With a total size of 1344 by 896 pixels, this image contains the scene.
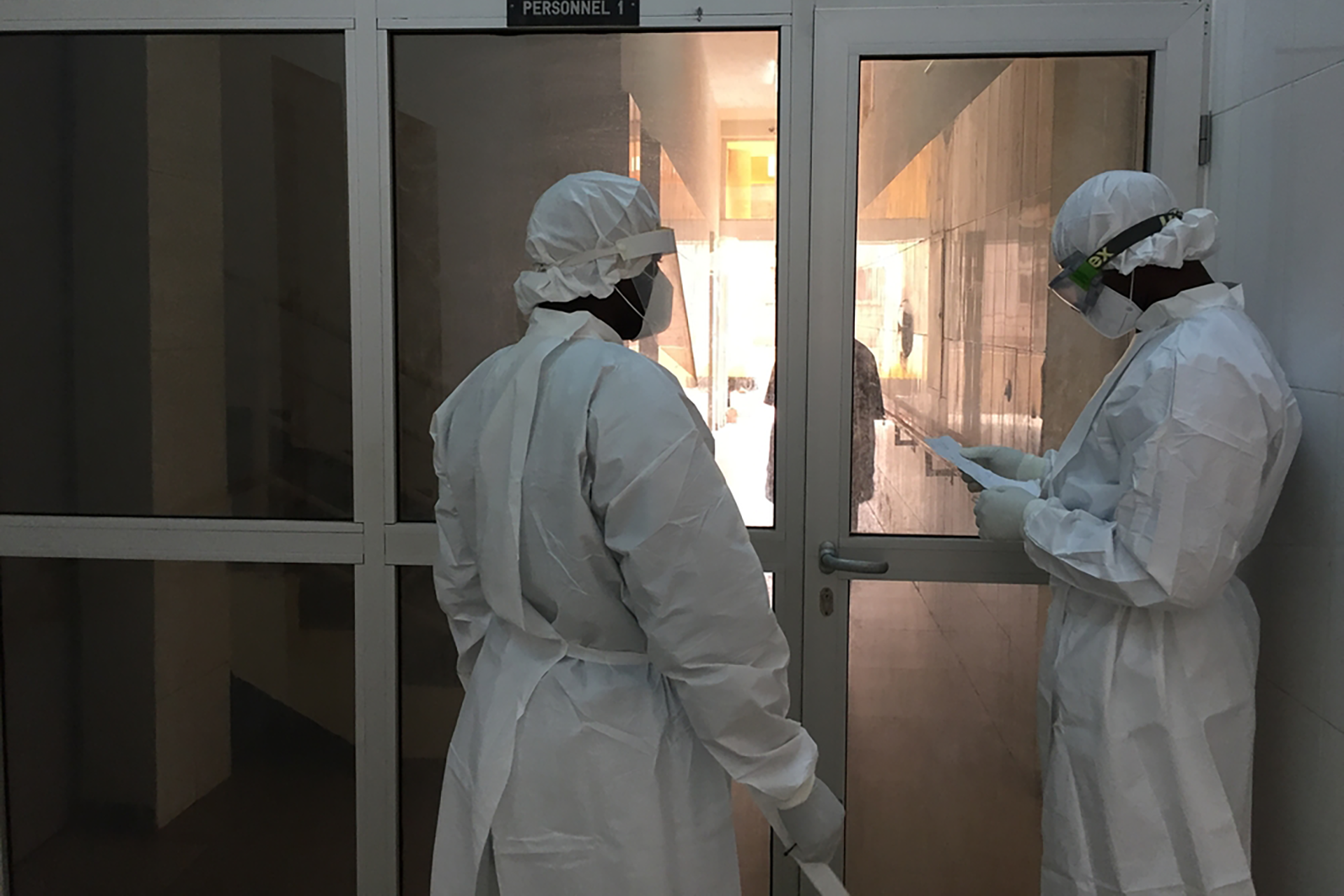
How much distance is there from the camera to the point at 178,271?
1.98m

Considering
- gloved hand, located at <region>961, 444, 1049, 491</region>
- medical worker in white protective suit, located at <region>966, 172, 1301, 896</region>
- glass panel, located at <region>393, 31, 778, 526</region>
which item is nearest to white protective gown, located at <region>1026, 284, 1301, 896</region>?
medical worker in white protective suit, located at <region>966, 172, 1301, 896</region>

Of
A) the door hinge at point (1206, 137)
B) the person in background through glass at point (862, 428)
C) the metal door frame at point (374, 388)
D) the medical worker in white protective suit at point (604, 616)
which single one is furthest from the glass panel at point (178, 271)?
the door hinge at point (1206, 137)

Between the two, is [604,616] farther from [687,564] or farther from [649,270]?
[649,270]

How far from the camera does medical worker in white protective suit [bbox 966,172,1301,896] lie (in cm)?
140

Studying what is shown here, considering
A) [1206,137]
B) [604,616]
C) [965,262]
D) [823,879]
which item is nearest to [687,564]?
[604,616]

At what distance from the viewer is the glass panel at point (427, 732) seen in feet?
6.55

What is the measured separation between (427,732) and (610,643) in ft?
2.77

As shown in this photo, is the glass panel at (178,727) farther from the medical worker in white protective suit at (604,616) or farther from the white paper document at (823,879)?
the white paper document at (823,879)

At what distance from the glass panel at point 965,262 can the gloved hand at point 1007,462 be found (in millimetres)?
67

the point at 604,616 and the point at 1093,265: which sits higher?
the point at 1093,265

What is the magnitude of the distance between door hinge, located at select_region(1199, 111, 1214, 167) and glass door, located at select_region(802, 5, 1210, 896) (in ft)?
0.29

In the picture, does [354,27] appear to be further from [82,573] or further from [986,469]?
[986,469]

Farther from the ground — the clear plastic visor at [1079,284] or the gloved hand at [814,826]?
the clear plastic visor at [1079,284]

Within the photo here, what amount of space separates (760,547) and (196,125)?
1356 millimetres
